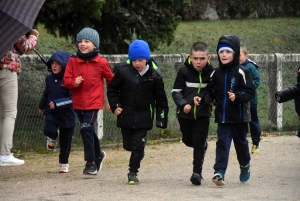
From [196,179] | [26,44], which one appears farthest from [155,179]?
[26,44]

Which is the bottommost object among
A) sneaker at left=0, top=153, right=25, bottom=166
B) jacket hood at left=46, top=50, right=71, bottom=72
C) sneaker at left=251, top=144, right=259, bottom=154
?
sneaker at left=0, top=153, right=25, bottom=166

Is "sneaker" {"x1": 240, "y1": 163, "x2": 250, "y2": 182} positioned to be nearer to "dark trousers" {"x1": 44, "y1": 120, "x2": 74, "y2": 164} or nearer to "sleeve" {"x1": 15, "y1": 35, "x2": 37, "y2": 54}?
"dark trousers" {"x1": 44, "y1": 120, "x2": 74, "y2": 164}

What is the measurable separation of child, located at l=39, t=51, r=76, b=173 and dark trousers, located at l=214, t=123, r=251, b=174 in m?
2.08

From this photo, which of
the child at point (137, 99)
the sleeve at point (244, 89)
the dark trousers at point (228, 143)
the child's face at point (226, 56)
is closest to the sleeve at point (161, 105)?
the child at point (137, 99)

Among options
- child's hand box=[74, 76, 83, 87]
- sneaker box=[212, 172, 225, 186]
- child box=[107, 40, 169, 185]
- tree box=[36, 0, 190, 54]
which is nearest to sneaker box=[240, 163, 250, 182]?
sneaker box=[212, 172, 225, 186]

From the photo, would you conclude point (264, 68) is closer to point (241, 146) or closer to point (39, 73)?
point (39, 73)

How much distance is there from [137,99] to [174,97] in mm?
427

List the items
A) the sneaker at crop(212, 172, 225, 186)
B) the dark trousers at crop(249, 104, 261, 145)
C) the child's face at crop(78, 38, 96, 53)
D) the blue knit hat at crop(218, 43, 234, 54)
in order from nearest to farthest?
the sneaker at crop(212, 172, 225, 186)
the blue knit hat at crop(218, 43, 234, 54)
the child's face at crop(78, 38, 96, 53)
the dark trousers at crop(249, 104, 261, 145)

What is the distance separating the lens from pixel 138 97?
30.1ft

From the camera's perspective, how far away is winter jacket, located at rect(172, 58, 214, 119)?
905 centimetres

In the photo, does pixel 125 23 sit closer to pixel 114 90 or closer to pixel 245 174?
pixel 114 90

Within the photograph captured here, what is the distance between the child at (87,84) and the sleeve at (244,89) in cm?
173

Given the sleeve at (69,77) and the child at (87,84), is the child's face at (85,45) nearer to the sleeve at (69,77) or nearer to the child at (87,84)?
the child at (87,84)

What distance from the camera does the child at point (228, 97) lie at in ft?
29.2
